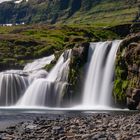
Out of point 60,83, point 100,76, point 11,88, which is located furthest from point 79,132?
point 11,88

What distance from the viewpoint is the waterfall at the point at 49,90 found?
380 feet

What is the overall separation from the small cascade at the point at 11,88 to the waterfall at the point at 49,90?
2.45 meters

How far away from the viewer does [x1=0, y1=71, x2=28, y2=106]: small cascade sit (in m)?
125

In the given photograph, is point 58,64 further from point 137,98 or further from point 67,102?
point 137,98

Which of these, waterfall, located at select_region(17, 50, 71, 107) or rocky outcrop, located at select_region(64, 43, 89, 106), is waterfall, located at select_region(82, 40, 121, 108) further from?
waterfall, located at select_region(17, 50, 71, 107)

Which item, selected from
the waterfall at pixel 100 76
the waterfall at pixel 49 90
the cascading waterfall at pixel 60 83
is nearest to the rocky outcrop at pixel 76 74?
the cascading waterfall at pixel 60 83

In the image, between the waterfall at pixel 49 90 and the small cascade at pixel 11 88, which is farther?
the small cascade at pixel 11 88

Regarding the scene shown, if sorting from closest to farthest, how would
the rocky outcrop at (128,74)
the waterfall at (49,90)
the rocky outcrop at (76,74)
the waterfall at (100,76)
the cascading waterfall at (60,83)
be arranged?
the rocky outcrop at (128,74)
the waterfall at (100,76)
the cascading waterfall at (60,83)
the rocky outcrop at (76,74)
the waterfall at (49,90)

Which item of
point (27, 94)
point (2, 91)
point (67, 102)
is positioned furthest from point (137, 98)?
point (2, 91)

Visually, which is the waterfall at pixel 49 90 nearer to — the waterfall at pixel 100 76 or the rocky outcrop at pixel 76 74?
the rocky outcrop at pixel 76 74

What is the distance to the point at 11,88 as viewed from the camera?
127312 mm

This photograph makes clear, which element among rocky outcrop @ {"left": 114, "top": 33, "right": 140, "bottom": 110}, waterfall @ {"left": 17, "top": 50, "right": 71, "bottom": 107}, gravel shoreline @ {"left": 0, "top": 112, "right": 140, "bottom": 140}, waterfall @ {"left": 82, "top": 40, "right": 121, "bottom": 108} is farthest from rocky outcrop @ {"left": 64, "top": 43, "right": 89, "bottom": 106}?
gravel shoreline @ {"left": 0, "top": 112, "right": 140, "bottom": 140}

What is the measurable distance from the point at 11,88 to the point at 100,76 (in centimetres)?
2987

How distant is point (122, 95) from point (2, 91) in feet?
133
